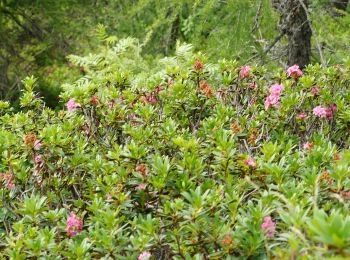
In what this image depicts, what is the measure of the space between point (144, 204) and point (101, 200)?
178mm

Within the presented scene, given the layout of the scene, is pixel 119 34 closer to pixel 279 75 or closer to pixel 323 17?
pixel 323 17

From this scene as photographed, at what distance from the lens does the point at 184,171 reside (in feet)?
6.65

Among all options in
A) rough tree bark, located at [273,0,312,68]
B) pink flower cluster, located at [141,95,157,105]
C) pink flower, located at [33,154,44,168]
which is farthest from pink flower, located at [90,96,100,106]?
rough tree bark, located at [273,0,312,68]

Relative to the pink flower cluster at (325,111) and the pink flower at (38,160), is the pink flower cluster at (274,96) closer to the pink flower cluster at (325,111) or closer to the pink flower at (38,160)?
the pink flower cluster at (325,111)

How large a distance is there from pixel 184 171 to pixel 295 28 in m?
3.23

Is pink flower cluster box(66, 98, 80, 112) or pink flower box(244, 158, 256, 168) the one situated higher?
pink flower cluster box(66, 98, 80, 112)

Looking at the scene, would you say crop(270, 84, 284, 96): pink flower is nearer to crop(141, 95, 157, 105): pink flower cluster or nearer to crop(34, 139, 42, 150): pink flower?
crop(141, 95, 157, 105): pink flower cluster

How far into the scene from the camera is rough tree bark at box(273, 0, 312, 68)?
4773 mm

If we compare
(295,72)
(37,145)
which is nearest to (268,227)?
(37,145)

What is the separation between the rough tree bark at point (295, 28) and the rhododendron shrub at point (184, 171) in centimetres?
135

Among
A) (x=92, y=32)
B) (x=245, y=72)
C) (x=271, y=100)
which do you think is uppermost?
(x=245, y=72)

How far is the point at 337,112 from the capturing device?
9.39 ft

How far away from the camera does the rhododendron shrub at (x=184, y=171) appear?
1706mm

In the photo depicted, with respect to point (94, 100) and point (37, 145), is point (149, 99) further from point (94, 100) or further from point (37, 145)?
point (37, 145)
